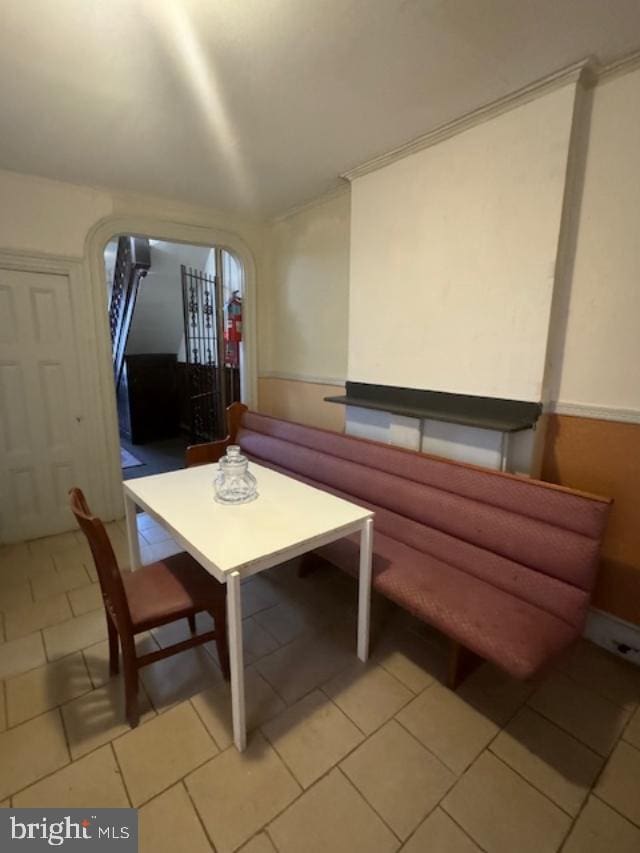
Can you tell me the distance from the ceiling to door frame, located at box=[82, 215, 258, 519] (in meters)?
0.58

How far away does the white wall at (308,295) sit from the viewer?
314 centimetres

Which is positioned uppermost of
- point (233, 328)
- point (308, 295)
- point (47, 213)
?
point (47, 213)

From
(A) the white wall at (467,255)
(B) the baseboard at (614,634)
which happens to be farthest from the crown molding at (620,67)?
(B) the baseboard at (614,634)

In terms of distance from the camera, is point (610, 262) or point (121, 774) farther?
point (610, 262)

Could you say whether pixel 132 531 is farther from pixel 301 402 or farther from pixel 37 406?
pixel 301 402

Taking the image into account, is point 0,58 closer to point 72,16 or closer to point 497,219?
point 72,16

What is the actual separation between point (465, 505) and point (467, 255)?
4.33ft

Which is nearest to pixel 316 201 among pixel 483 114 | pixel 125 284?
pixel 483 114

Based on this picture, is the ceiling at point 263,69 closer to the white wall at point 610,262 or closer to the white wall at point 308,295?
the white wall at point 610,262

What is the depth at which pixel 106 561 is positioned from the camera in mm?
1439

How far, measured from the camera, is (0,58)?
1.61 meters

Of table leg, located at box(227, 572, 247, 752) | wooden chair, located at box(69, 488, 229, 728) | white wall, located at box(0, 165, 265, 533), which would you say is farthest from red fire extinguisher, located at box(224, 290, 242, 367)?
table leg, located at box(227, 572, 247, 752)

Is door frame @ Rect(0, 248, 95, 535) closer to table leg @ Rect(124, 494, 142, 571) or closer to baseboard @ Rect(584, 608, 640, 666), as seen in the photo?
table leg @ Rect(124, 494, 142, 571)

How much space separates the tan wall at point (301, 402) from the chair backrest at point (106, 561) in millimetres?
2122
